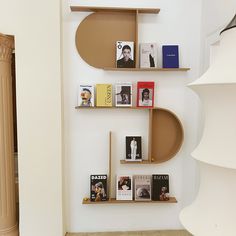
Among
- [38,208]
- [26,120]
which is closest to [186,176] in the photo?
[38,208]

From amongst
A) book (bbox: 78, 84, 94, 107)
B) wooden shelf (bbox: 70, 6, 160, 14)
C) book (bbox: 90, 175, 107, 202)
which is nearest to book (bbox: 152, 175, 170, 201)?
book (bbox: 90, 175, 107, 202)

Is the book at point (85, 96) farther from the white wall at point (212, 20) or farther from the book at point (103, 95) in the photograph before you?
the white wall at point (212, 20)

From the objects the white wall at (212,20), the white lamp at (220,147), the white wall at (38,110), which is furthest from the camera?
the white wall at (38,110)

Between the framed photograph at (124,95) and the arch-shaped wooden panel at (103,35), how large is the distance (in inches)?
9.2

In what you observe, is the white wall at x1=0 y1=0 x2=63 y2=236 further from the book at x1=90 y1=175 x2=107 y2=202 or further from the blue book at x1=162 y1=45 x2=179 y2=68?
the blue book at x1=162 y1=45 x2=179 y2=68

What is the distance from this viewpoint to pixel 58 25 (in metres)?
2.16

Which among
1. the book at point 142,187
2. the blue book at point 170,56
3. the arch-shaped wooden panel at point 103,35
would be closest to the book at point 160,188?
Result: the book at point 142,187

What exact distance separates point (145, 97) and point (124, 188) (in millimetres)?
940

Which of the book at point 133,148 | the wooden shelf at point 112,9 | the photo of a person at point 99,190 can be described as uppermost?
the wooden shelf at point 112,9

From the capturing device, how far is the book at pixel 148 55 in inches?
89.4

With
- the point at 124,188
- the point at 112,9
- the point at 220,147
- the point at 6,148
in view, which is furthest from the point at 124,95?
the point at 220,147

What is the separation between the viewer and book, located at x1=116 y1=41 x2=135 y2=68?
2.26 metres

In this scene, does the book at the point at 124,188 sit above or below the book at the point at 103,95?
below

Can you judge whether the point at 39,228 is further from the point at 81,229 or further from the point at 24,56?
the point at 24,56
